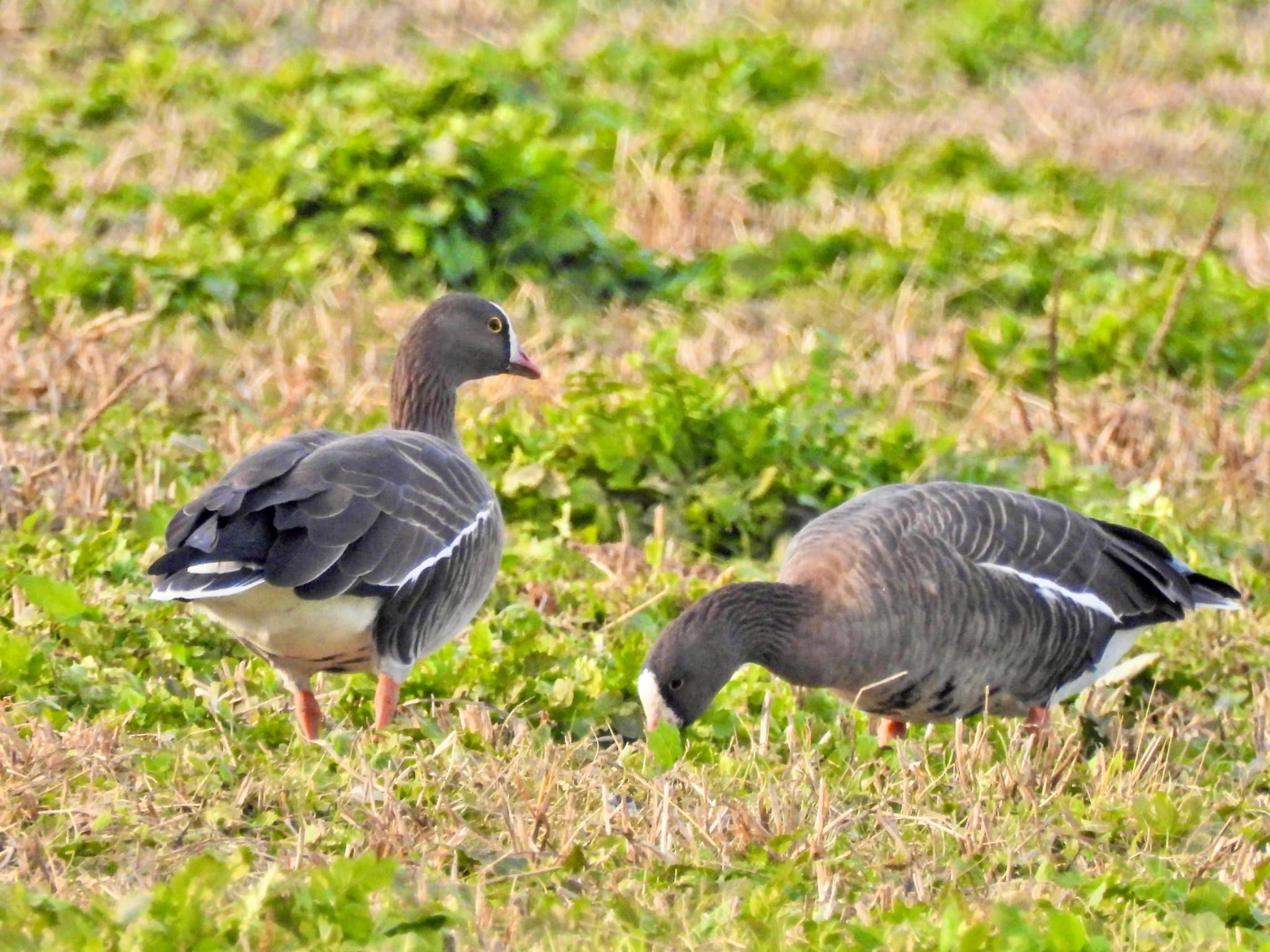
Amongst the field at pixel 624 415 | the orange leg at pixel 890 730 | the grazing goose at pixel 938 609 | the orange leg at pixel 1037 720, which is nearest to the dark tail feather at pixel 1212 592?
the grazing goose at pixel 938 609

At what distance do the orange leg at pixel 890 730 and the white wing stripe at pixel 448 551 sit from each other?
148 cm

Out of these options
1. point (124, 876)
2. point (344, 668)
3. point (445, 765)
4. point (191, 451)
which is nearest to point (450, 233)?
point (191, 451)

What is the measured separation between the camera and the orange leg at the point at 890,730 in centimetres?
663

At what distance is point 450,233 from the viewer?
412 inches

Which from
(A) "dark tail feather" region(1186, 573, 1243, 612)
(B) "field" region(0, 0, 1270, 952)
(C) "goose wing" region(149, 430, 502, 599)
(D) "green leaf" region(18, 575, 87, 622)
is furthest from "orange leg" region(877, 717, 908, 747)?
(D) "green leaf" region(18, 575, 87, 622)

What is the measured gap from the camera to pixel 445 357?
696 centimetres

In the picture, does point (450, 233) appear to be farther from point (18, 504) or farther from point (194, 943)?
point (194, 943)

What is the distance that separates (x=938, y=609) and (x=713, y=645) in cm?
72

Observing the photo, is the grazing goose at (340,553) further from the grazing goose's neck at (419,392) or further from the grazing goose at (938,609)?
the grazing goose at (938,609)

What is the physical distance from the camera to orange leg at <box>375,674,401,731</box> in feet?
18.9

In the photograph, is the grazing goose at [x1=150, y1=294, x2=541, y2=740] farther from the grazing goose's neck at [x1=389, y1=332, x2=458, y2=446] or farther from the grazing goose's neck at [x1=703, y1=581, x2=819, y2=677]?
the grazing goose's neck at [x1=703, y1=581, x2=819, y2=677]

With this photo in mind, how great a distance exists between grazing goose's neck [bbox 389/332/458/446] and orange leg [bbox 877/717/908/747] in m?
1.69

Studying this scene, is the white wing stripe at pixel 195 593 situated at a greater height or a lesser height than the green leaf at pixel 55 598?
greater

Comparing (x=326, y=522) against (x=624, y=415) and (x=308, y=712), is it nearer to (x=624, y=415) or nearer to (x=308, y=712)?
(x=308, y=712)
